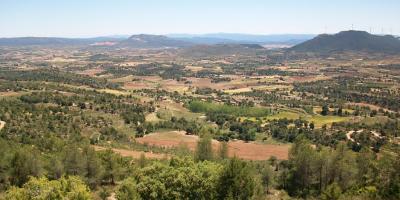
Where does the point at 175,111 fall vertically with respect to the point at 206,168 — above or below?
Answer: below

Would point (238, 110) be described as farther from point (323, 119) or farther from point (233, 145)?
point (233, 145)

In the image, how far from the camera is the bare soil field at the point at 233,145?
131 meters

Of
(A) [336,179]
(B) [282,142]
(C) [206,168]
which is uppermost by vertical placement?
(C) [206,168]

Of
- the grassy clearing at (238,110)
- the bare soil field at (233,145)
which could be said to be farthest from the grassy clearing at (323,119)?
the bare soil field at (233,145)

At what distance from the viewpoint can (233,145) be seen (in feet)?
468

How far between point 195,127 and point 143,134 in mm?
19913

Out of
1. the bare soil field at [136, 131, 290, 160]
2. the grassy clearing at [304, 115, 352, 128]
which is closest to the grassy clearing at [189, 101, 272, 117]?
the grassy clearing at [304, 115, 352, 128]

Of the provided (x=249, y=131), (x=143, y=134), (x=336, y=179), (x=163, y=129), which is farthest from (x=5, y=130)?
(x=336, y=179)

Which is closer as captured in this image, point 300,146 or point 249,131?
point 300,146

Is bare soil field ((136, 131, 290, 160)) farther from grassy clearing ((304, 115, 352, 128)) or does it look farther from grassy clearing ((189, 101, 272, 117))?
grassy clearing ((189, 101, 272, 117))

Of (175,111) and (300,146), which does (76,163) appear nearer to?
(300,146)

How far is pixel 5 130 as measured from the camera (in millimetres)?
128375

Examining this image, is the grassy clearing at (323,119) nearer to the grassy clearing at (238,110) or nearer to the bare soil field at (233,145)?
the grassy clearing at (238,110)

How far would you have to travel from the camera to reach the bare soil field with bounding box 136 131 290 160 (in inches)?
5157
